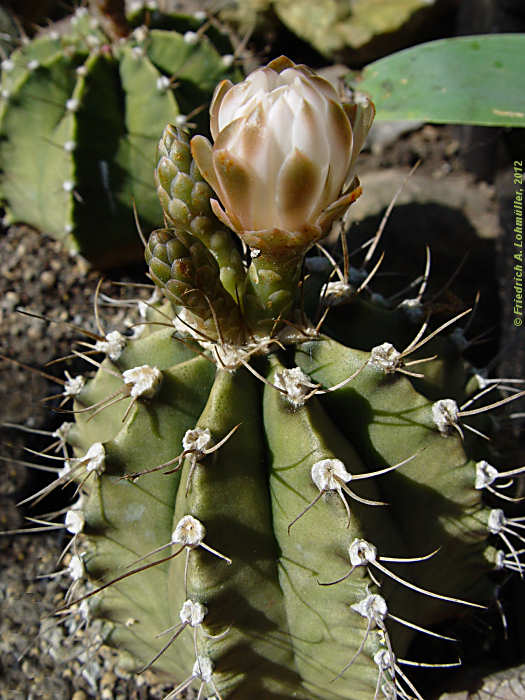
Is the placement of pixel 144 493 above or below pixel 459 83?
below

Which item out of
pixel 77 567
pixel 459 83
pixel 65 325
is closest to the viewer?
pixel 77 567

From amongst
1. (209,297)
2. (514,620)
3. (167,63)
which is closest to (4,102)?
(167,63)

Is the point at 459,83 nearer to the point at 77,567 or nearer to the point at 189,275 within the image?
the point at 189,275

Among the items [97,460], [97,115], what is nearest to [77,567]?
[97,460]

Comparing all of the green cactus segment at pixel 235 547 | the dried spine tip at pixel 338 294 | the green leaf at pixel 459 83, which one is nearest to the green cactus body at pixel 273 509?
the green cactus segment at pixel 235 547

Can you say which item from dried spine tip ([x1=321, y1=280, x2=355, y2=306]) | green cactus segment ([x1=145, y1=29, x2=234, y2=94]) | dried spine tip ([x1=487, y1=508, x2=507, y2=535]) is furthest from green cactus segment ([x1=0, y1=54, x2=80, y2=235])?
dried spine tip ([x1=487, y1=508, x2=507, y2=535])

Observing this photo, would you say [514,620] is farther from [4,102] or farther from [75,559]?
[4,102]
